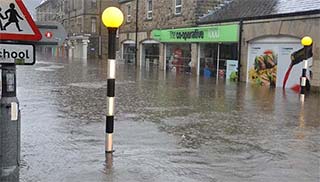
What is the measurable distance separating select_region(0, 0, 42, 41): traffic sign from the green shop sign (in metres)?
19.0

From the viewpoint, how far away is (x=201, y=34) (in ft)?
82.7

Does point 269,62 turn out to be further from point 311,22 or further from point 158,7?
point 158,7

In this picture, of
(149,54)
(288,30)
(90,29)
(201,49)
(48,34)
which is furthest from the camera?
(90,29)

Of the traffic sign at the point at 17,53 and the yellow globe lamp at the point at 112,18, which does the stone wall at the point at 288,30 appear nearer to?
the yellow globe lamp at the point at 112,18

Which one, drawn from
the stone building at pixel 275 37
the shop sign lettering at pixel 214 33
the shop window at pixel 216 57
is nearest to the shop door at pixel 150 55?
the shop window at pixel 216 57

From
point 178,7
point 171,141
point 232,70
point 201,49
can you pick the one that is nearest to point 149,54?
point 178,7

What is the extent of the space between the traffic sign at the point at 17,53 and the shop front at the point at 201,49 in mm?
18993

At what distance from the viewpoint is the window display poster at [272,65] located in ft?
60.6

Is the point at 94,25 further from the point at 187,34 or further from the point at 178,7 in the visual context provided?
the point at 187,34

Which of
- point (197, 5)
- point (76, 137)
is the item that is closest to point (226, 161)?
point (76, 137)

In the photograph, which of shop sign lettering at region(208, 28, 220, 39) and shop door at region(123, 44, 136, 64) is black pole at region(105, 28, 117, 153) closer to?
shop sign lettering at region(208, 28, 220, 39)

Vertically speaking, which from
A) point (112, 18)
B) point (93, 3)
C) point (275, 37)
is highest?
point (93, 3)

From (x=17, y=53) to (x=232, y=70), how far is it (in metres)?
19.9

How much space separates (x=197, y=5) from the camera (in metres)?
26.5
